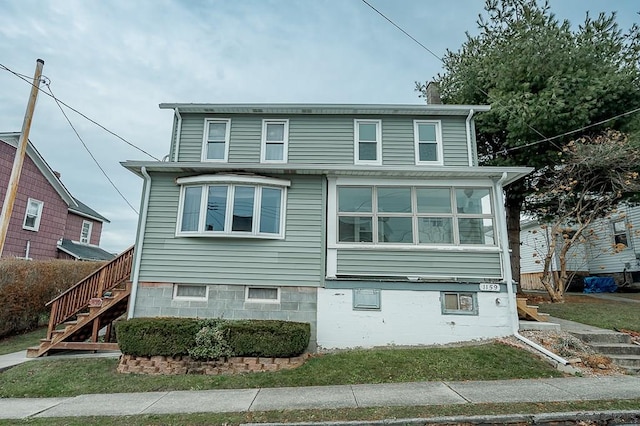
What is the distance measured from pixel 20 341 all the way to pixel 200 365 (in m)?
7.51

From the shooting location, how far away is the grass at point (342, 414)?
434 centimetres

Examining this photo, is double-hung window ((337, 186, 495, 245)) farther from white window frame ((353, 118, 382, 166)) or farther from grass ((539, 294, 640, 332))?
grass ((539, 294, 640, 332))

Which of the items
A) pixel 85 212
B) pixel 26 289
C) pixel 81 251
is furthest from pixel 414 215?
pixel 85 212

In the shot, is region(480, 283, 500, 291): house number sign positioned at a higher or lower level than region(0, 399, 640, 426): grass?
higher

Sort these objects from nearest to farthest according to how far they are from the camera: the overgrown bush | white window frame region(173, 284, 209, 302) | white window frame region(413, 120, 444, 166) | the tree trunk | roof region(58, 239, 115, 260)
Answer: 1. white window frame region(173, 284, 209, 302)
2. white window frame region(413, 120, 444, 166)
3. the overgrown bush
4. the tree trunk
5. roof region(58, 239, 115, 260)

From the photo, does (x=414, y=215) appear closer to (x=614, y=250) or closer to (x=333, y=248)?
(x=333, y=248)

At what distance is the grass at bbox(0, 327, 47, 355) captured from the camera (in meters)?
8.95

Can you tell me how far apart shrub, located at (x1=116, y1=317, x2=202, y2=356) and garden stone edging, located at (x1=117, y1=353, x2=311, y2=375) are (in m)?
0.16

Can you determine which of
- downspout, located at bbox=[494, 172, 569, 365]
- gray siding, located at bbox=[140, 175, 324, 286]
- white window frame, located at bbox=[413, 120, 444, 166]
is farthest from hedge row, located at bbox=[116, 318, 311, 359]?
white window frame, located at bbox=[413, 120, 444, 166]

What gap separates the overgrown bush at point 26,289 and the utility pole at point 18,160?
304 centimetres

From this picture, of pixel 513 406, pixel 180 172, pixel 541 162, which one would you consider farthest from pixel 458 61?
pixel 513 406

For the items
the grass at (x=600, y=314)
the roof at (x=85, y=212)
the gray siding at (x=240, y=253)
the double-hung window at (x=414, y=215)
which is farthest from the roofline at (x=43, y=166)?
the grass at (x=600, y=314)

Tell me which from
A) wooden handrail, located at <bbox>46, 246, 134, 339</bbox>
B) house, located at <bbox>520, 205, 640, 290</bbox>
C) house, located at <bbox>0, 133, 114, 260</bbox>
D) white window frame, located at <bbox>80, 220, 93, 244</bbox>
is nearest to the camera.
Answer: wooden handrail, located at <bbox>46, 246, 134, 339</bbox>

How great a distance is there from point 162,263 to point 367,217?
5462 mm
